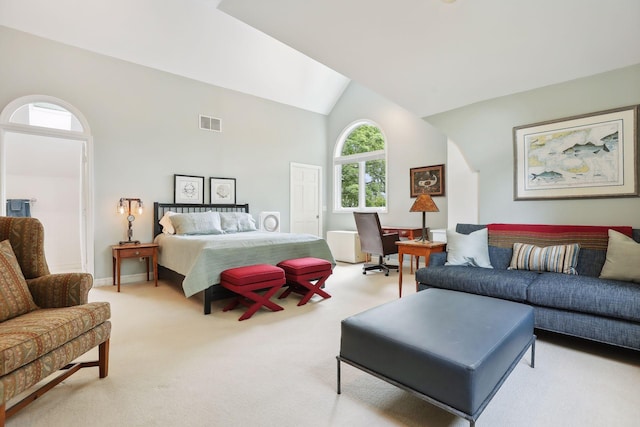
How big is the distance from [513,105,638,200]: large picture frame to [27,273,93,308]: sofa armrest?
416 centimetres

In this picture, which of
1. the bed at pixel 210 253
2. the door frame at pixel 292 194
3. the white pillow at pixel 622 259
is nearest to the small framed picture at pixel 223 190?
the bed at pixel 210 253

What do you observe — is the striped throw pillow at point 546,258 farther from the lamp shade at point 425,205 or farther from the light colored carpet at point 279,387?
the lamp shade at point 425,205

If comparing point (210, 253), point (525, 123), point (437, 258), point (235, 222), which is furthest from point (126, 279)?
point (525, 123)

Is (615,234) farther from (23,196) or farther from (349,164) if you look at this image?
(23,196)

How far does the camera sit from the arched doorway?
166 inches

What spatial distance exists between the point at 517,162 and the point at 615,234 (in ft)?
4.10

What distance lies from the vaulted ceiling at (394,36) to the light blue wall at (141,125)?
25 centimetres

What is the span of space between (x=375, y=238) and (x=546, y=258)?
2416 millimetres

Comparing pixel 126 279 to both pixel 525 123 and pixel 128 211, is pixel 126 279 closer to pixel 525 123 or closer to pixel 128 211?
pixel 128 211

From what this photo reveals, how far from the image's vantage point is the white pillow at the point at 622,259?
2.41m

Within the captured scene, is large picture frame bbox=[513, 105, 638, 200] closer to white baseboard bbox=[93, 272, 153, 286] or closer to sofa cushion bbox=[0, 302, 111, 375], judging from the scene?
sofa cushion bbox=[0, 302, 111, 375]

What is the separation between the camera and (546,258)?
9.43 feet

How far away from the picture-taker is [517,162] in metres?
3.57

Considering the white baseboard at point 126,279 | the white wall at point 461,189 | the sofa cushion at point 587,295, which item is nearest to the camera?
the sofa cushion at point 587,295
